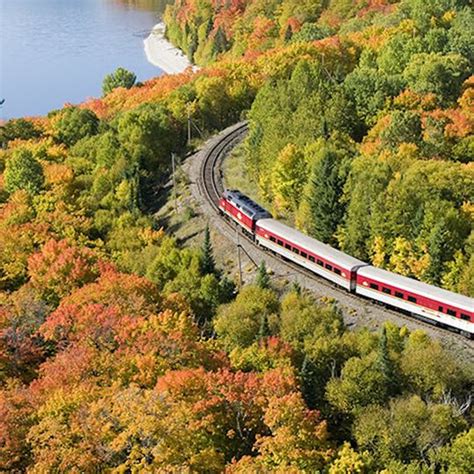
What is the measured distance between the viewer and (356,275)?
169 ft

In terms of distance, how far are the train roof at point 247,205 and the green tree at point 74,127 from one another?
34.0m

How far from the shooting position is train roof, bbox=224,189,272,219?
60.4m

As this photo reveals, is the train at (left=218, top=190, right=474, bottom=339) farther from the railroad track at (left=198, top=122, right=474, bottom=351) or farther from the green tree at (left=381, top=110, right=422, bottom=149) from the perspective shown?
the green tree at (left=381, top=110, right=422, bottom=149)

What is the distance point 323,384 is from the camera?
42.3m

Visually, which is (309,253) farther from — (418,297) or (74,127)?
(74,127)

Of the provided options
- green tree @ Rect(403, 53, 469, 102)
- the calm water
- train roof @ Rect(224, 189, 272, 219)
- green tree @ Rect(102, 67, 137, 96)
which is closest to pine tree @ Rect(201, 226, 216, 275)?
train roof @ Rect(224, 189, 272, 219)

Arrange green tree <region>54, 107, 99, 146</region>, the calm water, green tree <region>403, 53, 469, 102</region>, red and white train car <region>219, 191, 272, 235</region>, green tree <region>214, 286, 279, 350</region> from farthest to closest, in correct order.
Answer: the calm water → green tree <region>54, 107, 99, 146</region> → green tree <region>403, 53, 469, 102</region> → red and white train car <region>219, 191, 272, 235</region> → green tree <region>214, 286, 279, 350</region>

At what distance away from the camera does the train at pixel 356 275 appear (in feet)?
153

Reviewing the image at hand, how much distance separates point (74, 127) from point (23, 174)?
17.6m

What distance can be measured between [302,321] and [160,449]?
15.8 metres

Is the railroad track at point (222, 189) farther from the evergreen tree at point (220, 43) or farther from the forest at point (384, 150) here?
the evergreen tree at point (220, 43)

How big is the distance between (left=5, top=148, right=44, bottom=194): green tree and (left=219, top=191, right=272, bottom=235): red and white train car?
2251cm

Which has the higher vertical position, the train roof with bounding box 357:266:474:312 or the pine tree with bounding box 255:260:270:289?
the train roof with bounding box 357:266:474:312

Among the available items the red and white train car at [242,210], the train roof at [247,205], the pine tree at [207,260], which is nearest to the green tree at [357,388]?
the pine tree at [207,260]
